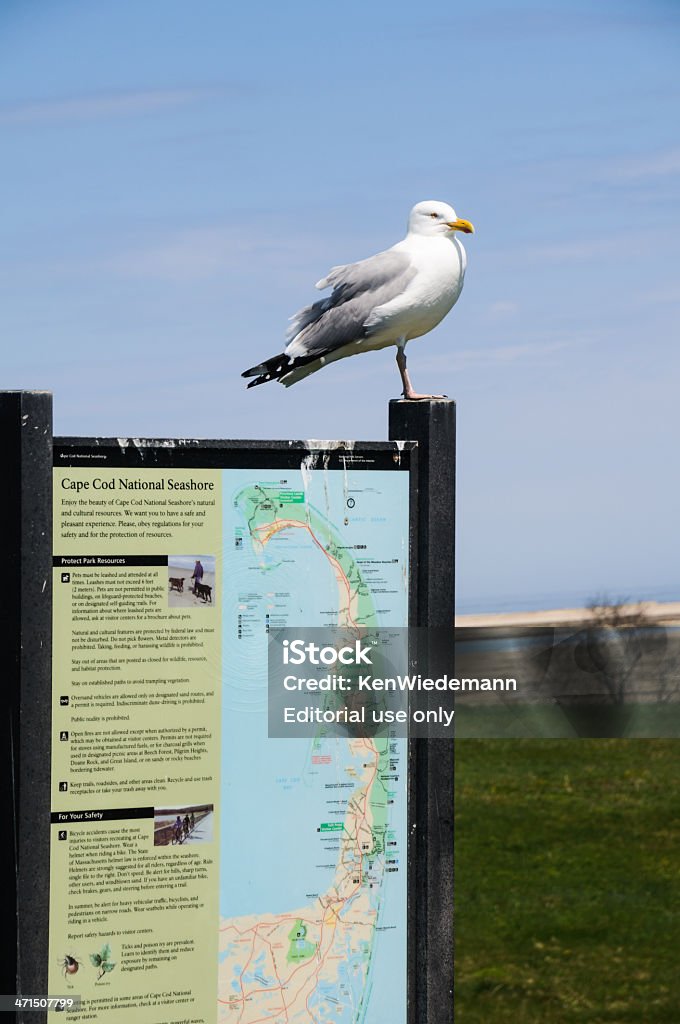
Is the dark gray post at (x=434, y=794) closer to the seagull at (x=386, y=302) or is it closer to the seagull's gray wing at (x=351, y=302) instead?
the seagull at (x=386, y=302)

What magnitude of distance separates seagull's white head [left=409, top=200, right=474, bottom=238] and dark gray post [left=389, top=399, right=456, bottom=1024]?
3.23ft

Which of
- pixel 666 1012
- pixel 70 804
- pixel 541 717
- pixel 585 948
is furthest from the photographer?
pixel 541 717

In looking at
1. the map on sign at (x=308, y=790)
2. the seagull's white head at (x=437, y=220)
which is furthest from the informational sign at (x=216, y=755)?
the seagull's white head at (x=437, y=220)

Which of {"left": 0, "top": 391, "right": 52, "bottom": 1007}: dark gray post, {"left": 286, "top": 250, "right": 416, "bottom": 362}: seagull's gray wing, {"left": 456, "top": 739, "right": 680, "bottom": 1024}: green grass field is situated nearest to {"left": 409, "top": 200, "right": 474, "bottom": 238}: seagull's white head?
{"left": 286, "top": 250, "right": 416, "bottom": 362}: seagull's gray wing

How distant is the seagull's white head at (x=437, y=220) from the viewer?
17.3 feet

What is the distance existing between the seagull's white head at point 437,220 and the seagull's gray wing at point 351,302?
0.19 metres

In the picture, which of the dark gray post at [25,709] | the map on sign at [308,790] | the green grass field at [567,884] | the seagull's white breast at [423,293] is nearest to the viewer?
the dark gray post at [25,709]

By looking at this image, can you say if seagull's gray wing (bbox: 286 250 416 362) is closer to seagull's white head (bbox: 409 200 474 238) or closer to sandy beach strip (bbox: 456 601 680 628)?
seagull's white head (bbox: 409 200 474 238)

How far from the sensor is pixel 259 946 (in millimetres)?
4434

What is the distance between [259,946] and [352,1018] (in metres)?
0.47

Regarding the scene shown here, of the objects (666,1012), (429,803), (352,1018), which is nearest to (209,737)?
(429,803)

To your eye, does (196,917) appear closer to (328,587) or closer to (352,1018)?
(352,1018)

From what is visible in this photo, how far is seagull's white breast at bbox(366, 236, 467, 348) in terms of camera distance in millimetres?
5086

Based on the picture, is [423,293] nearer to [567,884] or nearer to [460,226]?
[460,226]
